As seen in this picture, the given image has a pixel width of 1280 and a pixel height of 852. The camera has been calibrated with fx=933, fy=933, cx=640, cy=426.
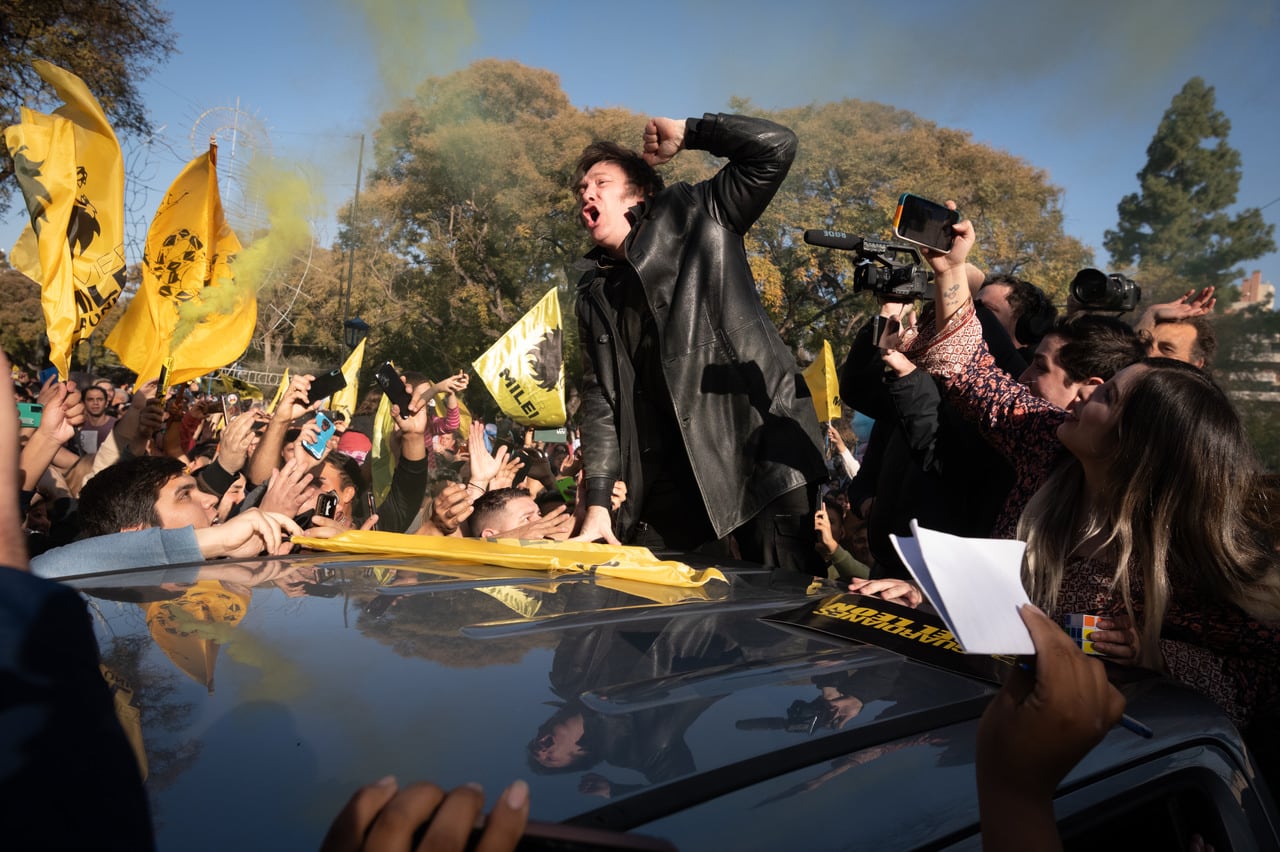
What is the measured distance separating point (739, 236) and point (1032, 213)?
86.0 feet

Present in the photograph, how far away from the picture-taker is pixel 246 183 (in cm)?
727

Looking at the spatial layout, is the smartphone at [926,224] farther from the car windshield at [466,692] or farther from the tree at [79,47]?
the tree at [79,47]

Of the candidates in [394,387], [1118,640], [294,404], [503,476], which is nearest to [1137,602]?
[1118,640]

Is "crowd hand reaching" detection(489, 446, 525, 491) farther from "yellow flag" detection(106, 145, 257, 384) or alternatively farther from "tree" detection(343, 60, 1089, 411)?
"tree" detection(343, 60, 1089, 411)

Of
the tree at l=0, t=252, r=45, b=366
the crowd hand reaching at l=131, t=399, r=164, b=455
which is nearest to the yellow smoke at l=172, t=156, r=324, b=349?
the crowd hand reaching at l=131, t=399, r=164, b=455

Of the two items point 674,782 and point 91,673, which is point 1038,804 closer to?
point 674,782

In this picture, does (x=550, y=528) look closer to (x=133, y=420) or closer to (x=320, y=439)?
(x=320, y=439)

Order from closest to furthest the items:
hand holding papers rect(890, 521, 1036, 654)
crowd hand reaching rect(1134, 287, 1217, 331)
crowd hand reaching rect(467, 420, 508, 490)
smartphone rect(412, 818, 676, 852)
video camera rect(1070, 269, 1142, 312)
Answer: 1. smartphone rect(412, 818, 676, 852)
2. hand holding papers rect(890, 521, 1036, 654)
3. video camera rect(1070, 269, 1142, 312)
4. crowd hand reaching rect(1134, 287, 1217, 331)
5. crowd hand reaching rect(467, 420, 508, 490)

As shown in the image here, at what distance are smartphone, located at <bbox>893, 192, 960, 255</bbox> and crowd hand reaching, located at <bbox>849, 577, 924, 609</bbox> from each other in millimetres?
994

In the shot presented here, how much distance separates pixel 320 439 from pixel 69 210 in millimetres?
1860

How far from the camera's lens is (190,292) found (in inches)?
234

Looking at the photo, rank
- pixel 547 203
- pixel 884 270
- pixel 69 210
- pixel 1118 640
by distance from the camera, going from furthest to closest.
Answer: pixel 547 203, pixel 69 210, pixel 884 270, pixel 1118 640

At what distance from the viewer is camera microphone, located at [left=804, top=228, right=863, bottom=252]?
2.97m

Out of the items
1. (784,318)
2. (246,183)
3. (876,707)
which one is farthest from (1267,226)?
(876,707)
